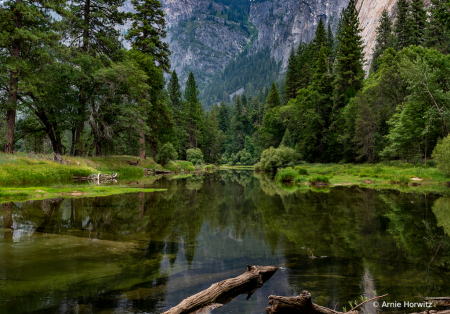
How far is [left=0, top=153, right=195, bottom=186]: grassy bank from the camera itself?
56.9 feet

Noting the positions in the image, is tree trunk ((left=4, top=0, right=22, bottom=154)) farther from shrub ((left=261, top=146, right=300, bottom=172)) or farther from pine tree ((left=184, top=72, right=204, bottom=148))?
pine tree ((left=184, top=72, right=204, bottom=148))

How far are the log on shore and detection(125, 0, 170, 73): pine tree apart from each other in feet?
123

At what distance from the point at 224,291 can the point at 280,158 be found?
38.9 meters

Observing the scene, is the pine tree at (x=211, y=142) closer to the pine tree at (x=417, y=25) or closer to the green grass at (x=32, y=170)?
the pine tree at (x=417, y=25)

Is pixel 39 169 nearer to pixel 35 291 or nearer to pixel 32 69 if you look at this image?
pixel 32 69

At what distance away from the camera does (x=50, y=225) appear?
8664 mm

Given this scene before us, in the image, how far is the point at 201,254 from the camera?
6516mm

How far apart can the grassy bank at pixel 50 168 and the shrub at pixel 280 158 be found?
21295 millimetres

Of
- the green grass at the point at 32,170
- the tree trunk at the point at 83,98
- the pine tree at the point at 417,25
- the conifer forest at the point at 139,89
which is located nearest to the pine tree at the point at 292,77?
the conifer forest at the point at 139,89

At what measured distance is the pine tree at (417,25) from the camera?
43.1m

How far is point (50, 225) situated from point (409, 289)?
9.63 m

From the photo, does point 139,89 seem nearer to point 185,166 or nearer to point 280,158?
point 185,166

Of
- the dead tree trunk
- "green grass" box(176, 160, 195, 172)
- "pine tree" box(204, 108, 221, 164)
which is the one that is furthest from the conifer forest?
"pine tree" box(204, 108, 221, 164)

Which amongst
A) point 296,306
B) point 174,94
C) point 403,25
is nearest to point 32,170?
point 296,306
